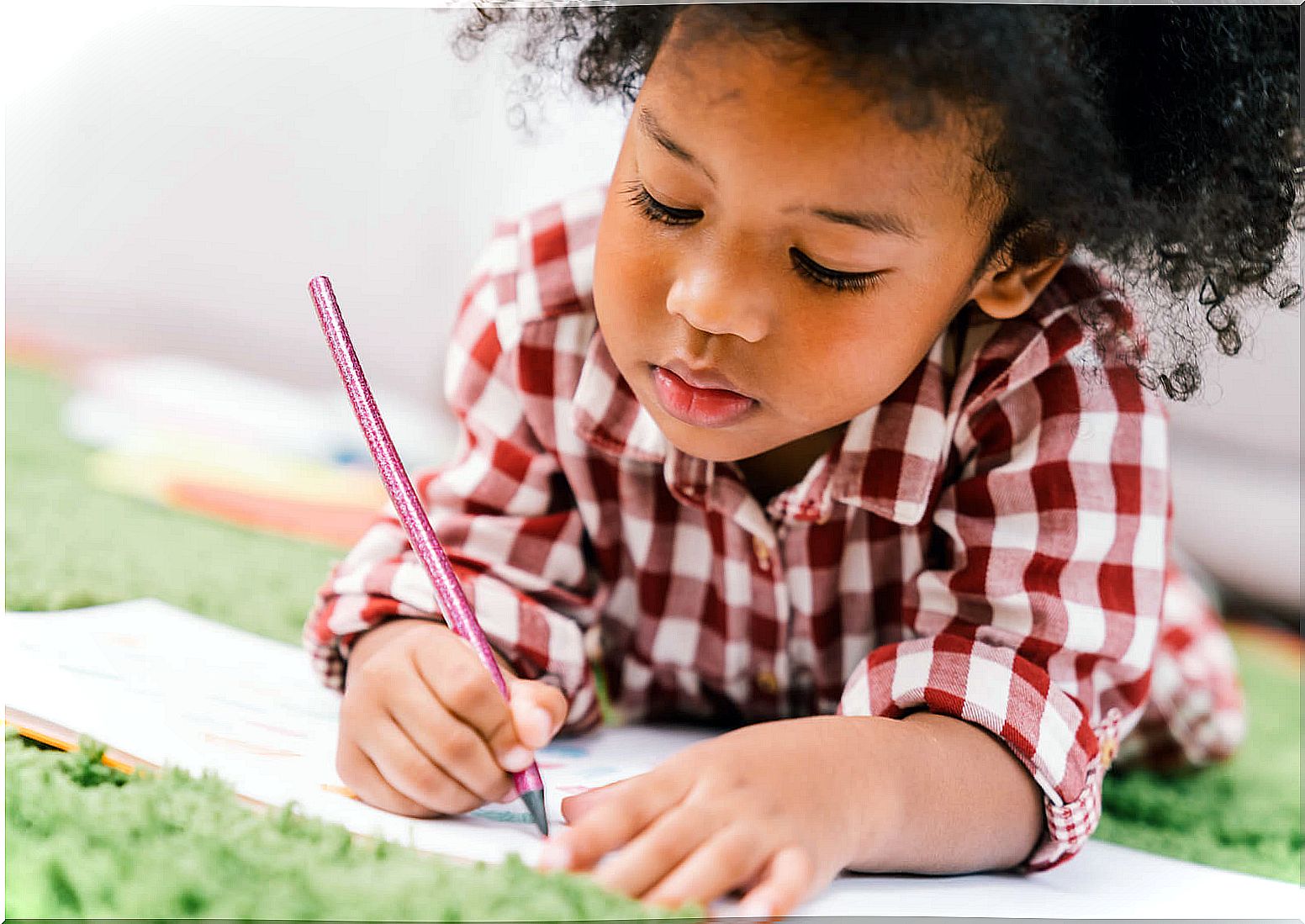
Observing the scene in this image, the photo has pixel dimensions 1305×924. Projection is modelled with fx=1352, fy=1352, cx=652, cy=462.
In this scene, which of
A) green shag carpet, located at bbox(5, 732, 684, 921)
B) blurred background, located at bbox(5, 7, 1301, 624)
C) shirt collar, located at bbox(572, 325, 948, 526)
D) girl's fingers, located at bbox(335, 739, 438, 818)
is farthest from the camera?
blurred background, located at bbox(5, 7, 1301, 624)

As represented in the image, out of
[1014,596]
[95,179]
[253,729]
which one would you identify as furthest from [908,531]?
[95,179]

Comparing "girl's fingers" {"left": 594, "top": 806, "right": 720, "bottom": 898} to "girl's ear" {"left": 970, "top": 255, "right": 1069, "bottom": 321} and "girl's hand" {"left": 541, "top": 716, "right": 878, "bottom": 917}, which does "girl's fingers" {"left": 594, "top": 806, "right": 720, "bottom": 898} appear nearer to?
"girl's hand" {"left": 541, "top": 716, "right": 878, "bottom": 917}

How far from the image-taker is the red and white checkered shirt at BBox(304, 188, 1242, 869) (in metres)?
0.54

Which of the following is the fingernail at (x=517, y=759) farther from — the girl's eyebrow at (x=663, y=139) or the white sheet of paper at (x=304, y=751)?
the girl's eyebrow at (x=663, y=139)

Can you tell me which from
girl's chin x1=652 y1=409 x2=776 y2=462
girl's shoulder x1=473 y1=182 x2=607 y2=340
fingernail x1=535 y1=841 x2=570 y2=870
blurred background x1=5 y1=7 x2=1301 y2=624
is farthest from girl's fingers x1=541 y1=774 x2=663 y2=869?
blurred background x1=5 y1=7 x2=1301 y2=624

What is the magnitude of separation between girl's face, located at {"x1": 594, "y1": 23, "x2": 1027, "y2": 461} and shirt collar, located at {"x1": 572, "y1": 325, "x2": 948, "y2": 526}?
0.06 m

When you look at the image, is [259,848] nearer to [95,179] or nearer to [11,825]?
[11,825]

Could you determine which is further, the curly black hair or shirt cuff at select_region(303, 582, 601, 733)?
shirt cuff at select_region(303, 582, 601, 733)

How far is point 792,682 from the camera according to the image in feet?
2.13

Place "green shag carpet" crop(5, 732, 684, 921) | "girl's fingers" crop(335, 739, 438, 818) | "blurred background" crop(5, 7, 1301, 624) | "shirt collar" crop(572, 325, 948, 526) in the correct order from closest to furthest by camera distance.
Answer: "green shag carpet" crop(5, 732, 684, 921) < "girl's fingers" crop(335, 739, 438, 818) < "shirt collar" crop(572, 325, 948, 526) < "blurred background" crop(5, 7, 1301, 624)

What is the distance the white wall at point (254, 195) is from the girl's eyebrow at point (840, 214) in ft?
1.86

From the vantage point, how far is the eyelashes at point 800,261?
0.44 m

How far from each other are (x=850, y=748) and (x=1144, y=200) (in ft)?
0.73

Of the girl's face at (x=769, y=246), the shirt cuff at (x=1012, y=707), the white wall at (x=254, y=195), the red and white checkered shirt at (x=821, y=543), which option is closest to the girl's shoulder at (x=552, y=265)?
the red and white checkered shirt at (x=821, y=543)
